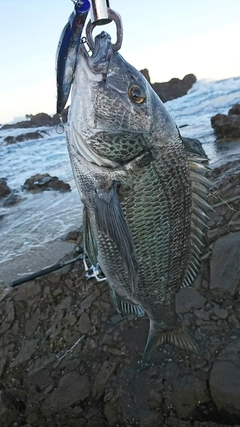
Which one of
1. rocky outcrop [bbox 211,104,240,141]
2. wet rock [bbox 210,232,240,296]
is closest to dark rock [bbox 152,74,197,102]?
rocky outcrop [bbox 211,104,240,141]

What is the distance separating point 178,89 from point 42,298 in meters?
51.5

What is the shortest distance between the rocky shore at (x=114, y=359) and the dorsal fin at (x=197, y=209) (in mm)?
898

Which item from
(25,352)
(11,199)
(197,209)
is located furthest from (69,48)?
(11,199)

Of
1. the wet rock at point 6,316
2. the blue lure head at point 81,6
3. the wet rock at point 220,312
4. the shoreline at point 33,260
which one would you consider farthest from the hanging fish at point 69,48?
the shoreline at point 33,260

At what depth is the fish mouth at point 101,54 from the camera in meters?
1.46

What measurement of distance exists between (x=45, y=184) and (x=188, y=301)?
776 centimetres

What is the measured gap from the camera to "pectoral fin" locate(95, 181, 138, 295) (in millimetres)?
Result: 1561

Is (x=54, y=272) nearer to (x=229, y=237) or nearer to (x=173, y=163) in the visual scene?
(x=229, y=237)

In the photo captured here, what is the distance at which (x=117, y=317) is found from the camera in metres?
3.27

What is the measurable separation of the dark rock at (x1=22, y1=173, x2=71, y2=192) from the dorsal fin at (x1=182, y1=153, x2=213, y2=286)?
7.51 m

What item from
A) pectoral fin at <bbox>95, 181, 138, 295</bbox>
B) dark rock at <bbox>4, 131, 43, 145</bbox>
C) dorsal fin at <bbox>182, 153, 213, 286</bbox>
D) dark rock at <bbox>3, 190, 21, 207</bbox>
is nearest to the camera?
pectoral fin at <bbox>95, 181, 138, 295</bbox>

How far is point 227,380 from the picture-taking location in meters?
2.49

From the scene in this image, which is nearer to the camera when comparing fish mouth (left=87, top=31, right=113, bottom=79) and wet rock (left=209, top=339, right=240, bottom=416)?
fish mouth (left=87, top=31, right=113, bottom=79)

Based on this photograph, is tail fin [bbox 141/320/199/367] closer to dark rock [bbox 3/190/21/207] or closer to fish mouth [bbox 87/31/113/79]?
fish mouth [bbox 87/31/113/79]
